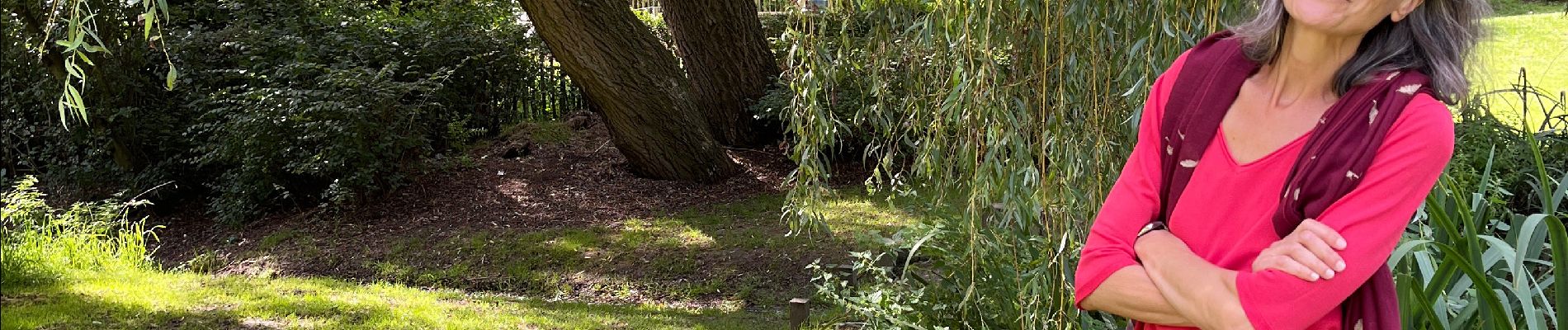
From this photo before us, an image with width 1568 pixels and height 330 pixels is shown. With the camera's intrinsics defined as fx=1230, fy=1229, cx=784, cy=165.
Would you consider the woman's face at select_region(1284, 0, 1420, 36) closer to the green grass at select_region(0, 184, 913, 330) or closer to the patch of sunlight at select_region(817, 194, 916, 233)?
the green grass at select_region(0, 184, 913, 330)

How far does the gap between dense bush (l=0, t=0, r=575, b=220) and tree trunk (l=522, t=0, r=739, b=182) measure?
1484 mm

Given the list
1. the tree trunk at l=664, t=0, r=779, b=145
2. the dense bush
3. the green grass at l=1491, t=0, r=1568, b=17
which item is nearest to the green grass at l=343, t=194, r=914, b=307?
the dense bush

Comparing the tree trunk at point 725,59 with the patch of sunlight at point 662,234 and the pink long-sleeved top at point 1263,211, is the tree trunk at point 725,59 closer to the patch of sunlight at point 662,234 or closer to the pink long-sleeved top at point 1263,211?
the patch of sunlight at point 662,234

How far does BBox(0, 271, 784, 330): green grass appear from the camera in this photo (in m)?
5.52

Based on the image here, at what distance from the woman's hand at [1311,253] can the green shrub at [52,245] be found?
20.1 ft

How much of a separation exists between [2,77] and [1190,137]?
32.8 ft

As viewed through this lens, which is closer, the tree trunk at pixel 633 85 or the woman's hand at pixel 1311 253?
the woman's hand at pixel 1311 253

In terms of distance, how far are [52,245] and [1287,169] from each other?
696 centimetres

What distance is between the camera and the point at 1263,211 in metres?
1.43

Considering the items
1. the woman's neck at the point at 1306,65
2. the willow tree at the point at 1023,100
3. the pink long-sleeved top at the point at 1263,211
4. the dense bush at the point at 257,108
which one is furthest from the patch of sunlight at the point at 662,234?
the woman's neck at the point at 1306,65

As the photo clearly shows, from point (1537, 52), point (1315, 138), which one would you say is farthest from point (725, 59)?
point (1537, 52)

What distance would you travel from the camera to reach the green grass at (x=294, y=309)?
18.1ft

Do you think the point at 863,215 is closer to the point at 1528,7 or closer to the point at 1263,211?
the point at 1263,211

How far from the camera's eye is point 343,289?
21.5 feet
